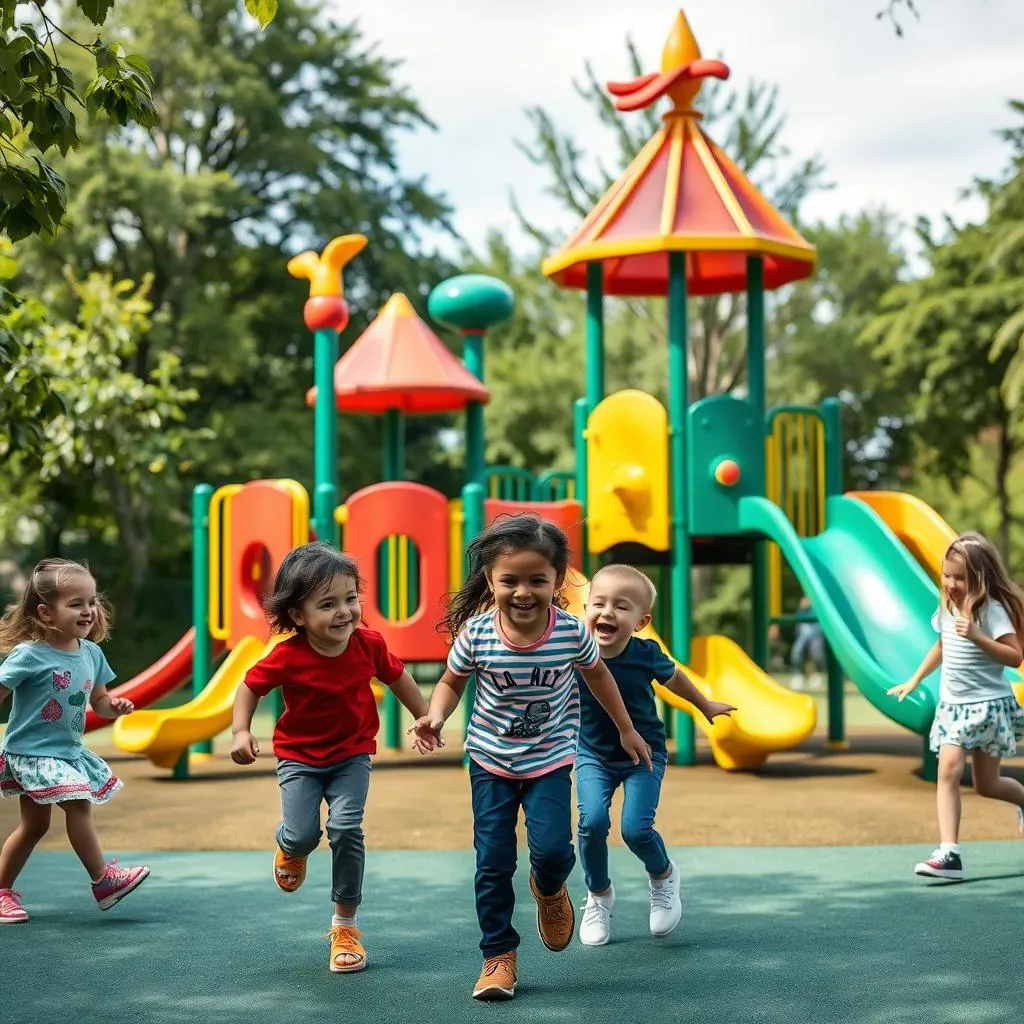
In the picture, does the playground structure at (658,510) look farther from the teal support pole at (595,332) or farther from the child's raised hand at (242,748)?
the child's raised hand at (242,748)

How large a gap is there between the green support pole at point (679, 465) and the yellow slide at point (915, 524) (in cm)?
138

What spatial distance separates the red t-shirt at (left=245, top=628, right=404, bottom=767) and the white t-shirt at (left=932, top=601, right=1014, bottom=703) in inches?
112

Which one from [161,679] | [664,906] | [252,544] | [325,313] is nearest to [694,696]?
[664,906]

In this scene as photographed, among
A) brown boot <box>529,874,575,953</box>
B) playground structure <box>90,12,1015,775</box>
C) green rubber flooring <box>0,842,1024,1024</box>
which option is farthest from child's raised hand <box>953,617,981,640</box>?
playground structure <box>90,12,1015,775</box>

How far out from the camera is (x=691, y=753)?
1173 centimetres

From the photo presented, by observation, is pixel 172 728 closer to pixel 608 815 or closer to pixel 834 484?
pixel 834 484

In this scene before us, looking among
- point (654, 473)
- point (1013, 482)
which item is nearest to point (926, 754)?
point (654, 473)

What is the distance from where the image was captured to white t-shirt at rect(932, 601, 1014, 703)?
262 inches

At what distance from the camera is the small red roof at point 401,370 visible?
536 inches

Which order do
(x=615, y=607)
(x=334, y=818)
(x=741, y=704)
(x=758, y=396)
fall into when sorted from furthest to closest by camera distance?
1. (x=758, y=396)
2. (x=741, y=704)
3. (x=615, y=607)
4. (x=334, y=818)

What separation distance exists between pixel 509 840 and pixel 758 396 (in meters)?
8.50

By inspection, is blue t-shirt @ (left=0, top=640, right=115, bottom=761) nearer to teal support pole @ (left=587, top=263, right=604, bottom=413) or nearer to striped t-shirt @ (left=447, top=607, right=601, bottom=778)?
striped t-shirt @ (left=447, top=607, right=601, bottom=778)

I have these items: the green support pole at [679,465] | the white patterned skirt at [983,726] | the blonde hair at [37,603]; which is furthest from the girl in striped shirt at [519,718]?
the green support pole at [679,465]

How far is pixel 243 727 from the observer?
5023mm
